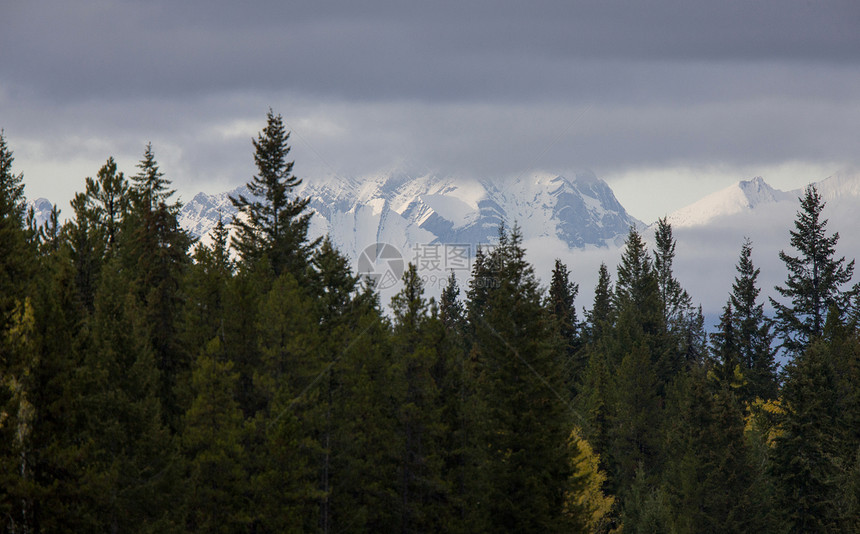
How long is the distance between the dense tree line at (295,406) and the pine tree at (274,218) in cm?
15

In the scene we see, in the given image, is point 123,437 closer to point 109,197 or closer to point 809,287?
point 109,197

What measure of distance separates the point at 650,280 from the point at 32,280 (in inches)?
2758

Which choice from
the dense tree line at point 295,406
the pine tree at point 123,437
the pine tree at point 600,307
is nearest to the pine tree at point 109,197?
the dense tree line at point 295,406

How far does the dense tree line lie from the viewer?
87.7 feet

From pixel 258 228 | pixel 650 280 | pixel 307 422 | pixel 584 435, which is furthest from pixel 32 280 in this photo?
pixel 650 280

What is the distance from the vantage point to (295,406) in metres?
34.4

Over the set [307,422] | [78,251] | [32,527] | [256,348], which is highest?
[78,251]

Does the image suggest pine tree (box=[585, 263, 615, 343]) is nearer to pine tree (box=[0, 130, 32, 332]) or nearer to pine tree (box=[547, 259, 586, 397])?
pine tree (box=[547, 259, 586, 397])

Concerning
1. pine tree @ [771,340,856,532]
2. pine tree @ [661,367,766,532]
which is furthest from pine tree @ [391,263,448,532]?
pine tree @ [771,340,856,532]

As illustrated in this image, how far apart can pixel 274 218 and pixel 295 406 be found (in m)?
18.3

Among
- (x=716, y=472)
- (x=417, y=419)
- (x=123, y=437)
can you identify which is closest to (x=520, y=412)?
(x=417, y=419)

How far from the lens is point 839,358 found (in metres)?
64.8

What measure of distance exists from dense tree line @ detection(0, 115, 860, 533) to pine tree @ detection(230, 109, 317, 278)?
5.9 inches

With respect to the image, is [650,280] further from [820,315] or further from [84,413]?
[84,413]
